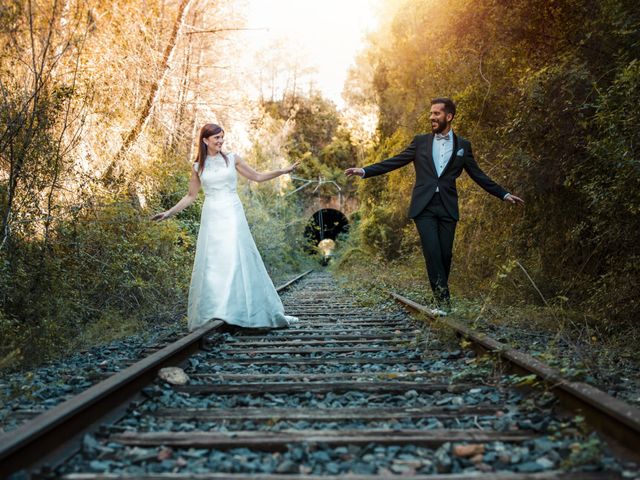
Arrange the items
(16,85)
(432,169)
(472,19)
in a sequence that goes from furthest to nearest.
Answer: (472,19) < (432,169) < (16,85)

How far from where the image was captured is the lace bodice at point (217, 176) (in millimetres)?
5785

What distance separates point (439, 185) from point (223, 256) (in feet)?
7.54

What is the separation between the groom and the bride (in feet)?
4.15

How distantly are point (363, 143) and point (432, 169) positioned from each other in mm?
19971

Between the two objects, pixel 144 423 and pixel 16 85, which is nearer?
pixel 144 423

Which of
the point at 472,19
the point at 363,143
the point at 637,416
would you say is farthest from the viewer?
the point at 363,143

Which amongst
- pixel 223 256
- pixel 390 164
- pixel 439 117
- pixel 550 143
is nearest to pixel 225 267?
pixel 223 256

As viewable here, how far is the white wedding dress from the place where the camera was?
18.4 feet

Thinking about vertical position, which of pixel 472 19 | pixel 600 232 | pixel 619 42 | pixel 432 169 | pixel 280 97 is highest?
pixel 280 97

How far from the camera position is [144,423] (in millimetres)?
2646

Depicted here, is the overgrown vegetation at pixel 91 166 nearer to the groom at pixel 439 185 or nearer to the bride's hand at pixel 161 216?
the bride's hand at pixel 161 216

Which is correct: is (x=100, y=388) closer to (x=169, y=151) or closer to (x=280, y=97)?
(x=169, y=151)

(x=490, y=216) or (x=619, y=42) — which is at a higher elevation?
(x=619, y=42)

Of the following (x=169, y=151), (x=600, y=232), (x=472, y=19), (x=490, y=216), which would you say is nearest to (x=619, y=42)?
(x=600, y=232)
